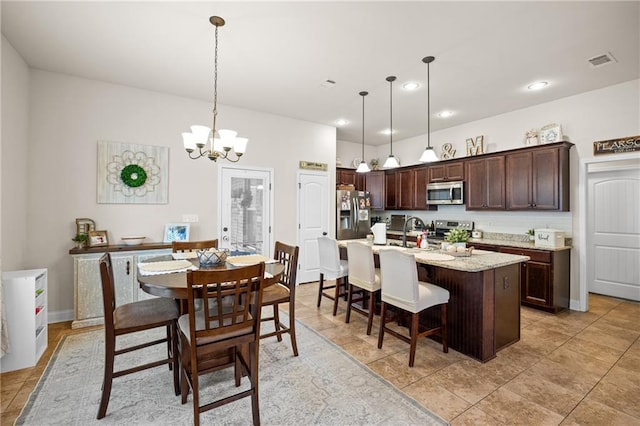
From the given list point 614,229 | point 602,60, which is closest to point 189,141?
point 602,60

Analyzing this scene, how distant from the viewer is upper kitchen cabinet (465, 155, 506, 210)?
181 inches

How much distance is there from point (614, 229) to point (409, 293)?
4.27 m

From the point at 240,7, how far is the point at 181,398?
302 cm

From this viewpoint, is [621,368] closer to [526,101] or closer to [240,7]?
[526,101]

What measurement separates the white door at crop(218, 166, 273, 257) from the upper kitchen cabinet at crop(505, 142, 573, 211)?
3862mm

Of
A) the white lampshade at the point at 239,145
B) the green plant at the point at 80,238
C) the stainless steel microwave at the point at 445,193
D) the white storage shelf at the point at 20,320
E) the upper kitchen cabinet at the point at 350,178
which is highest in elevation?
the upper kitchen cabinet at the point at 350,178

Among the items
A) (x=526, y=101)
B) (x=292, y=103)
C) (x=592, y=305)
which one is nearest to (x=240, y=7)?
→ (x=292, y=103)

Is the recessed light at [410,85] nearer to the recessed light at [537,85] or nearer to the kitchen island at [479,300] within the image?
the recessed light at [537,85]

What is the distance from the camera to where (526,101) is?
4.24 meters

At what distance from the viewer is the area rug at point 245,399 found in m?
1.87

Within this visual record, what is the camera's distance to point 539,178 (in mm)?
4133

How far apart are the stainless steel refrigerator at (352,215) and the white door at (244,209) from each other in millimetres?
1484

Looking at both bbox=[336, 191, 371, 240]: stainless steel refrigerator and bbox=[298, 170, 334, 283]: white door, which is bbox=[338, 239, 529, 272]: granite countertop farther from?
bbox=[336, 191, 371, 240]: stainless steel refrigerator

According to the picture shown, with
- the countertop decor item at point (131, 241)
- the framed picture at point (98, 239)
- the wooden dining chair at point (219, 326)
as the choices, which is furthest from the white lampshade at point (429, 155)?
the framed picture at point (98, 239)
